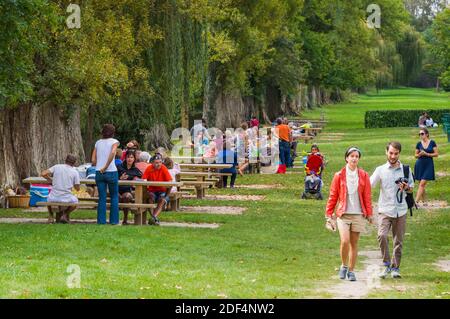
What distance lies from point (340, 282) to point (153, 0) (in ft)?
60.6

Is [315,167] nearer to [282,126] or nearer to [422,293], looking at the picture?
[282,126]

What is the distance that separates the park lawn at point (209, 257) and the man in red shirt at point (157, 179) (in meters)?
0.99

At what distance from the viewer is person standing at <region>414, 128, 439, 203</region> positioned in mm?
24281

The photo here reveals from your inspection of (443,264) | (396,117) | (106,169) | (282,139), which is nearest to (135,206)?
(106,169)

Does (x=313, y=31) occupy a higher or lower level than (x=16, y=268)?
higher

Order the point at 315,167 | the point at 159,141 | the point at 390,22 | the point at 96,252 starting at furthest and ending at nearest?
the point at 390,22, the point at 159,141, the point at 315,167, the point at 96,252

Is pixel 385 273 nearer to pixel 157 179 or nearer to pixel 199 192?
pixel 157 179

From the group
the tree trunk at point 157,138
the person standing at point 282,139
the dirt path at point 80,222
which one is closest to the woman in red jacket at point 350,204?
the dirt path at point 80,222

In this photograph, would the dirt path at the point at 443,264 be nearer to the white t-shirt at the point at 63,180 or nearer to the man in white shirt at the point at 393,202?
the man in white shirt at the point at 393,202

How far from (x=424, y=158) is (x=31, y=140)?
30.8 ft

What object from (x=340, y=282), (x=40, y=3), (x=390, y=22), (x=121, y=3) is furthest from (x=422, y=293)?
(x=390, y=22)

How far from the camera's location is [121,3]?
2802cm

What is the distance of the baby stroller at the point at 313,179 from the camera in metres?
26.6

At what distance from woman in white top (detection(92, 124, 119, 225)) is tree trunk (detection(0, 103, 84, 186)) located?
6.02m
